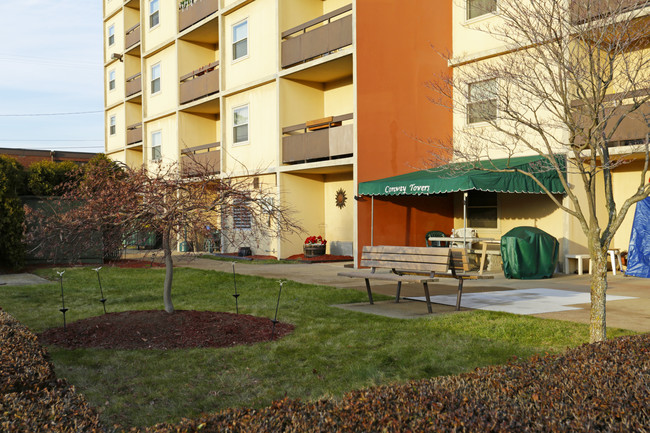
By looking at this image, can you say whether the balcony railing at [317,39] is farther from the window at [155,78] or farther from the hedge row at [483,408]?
the hedge row at [483,408]

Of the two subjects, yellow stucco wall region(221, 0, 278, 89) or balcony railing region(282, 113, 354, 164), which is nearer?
balcony railing region(282, 113, 354, 164)

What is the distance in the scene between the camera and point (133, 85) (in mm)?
35344

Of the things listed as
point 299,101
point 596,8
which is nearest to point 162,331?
point 596,8

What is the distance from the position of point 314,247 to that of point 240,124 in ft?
21.5

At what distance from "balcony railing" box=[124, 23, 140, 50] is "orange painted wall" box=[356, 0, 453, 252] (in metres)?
20.9

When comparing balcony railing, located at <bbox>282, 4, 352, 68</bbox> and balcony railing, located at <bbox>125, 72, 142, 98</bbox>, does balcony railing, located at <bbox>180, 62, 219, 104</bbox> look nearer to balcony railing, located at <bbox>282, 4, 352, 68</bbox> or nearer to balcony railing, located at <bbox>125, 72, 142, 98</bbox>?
balcony railing, located at <bbox>282, 4, 352, 68</bbox>

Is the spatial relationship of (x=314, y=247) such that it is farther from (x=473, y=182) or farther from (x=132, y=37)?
(x=132, y=37)

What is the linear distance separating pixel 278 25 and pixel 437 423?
2014cm

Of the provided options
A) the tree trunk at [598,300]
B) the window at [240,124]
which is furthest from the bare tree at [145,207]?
the window at [240,124]

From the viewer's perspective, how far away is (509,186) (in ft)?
49.8

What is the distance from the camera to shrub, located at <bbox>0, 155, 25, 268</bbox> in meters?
16.5

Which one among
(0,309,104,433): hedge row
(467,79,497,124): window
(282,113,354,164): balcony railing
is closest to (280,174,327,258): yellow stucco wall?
(282,113,354,164): balcony railing

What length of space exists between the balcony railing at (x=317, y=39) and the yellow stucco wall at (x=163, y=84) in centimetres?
933

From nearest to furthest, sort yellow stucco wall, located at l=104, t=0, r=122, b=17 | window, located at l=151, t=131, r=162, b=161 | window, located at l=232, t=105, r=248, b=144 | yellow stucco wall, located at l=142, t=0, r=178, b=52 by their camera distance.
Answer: window, located at l=232, t=105, r=248, b=144 → yellow stucco wall, located at l=142, t=0, r=178, b=52 → window, located at l=151, t=131, r=162, b=161 → yellow stucco wall, located at l=104, t=0, r=122, b=17
